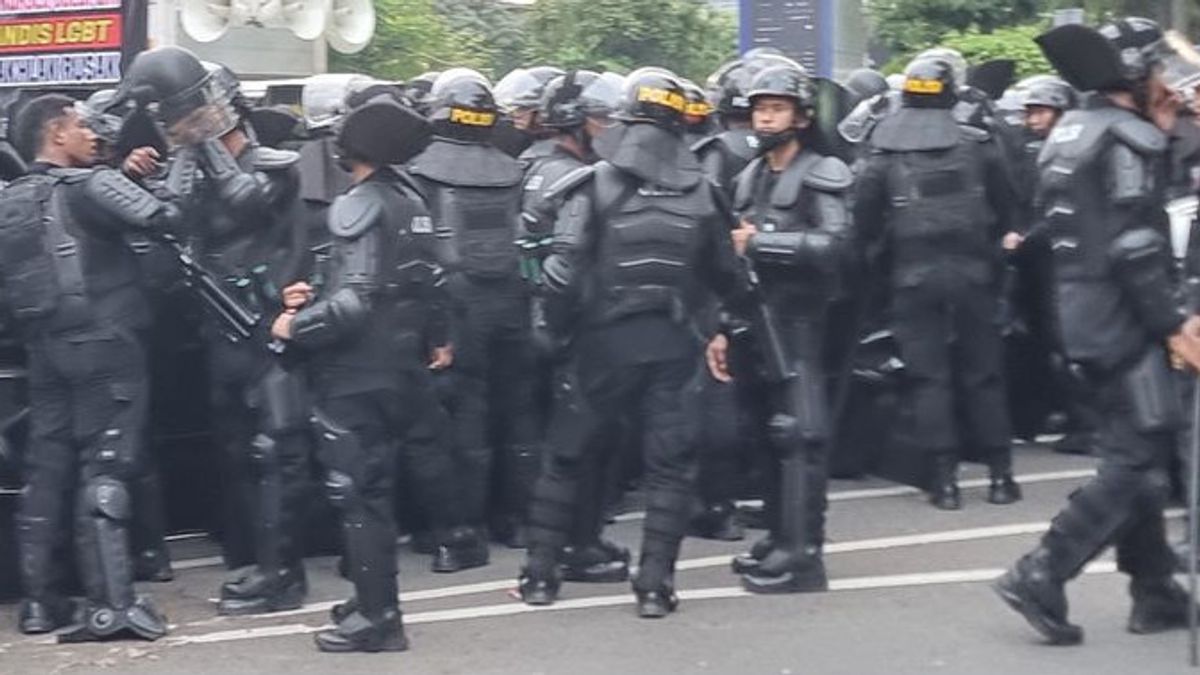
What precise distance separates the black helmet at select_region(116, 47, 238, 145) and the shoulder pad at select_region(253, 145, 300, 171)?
0.77 feet

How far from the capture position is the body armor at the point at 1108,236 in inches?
282

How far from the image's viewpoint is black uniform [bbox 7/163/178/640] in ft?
26.1

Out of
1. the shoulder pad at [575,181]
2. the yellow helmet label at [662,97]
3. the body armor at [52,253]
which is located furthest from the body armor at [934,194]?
the body armor at [52,253]

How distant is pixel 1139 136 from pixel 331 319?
2830 mm

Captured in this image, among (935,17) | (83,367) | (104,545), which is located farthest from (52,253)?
(935,17)

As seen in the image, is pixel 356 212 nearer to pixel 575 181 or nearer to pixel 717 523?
pixel 575 181

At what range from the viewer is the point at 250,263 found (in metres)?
8.55

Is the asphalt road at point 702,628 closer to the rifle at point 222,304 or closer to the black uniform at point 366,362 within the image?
the black uniform at point 366,362

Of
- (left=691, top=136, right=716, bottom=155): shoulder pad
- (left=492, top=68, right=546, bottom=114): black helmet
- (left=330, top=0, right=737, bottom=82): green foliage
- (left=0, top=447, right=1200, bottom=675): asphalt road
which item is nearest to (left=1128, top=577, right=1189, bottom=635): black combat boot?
(left=0, top=447, right=1200, bottom=675): asphalt road

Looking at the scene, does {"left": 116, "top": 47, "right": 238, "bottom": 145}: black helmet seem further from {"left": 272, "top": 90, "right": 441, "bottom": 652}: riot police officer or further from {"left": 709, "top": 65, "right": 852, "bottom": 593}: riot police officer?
{"left": 709, "top": 65, "right": 852, "bottom": 593}: riot police officer

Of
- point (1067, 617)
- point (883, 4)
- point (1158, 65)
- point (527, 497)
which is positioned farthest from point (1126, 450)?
point (883, 4)

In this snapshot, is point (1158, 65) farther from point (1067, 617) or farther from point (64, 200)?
point (64, 200)

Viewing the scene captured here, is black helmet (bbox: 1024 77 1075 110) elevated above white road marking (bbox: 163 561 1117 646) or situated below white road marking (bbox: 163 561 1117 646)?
above

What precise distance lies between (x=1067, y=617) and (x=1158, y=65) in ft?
6.48
